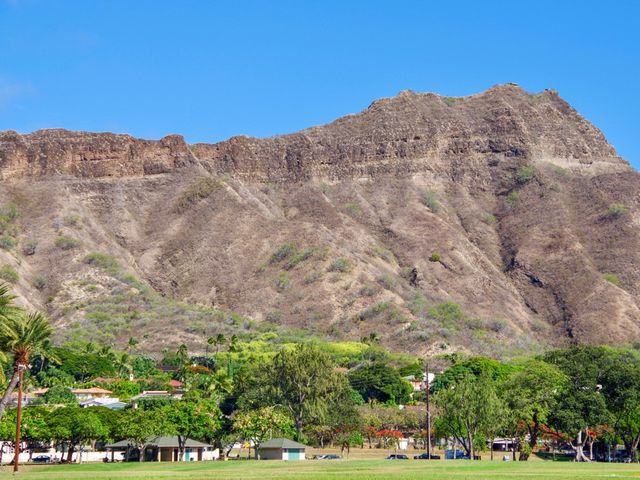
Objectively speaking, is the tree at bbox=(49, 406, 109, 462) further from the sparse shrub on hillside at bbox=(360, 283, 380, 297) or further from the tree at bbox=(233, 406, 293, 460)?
the sparse shrub on hillside at bbox=(360, 283, 380, 297)

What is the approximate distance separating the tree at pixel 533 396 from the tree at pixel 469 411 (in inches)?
82.6

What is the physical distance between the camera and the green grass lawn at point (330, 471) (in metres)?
67.1

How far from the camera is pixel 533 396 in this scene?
10719 centimetres

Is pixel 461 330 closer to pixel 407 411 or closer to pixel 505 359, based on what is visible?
pixel 505 359

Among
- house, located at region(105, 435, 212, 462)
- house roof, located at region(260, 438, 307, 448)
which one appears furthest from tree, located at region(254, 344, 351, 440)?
house, located at region(105, 435, 212, 462)

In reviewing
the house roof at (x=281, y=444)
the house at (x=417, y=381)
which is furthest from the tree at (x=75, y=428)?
the house at (x=417, y=381)

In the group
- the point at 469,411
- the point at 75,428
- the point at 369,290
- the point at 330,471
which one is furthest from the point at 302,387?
the point at 369,290

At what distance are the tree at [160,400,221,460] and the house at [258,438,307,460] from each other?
607 centimetres

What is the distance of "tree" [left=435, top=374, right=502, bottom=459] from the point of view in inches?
3947

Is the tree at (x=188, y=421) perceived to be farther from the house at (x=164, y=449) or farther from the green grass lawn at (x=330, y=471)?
the green grass lawn at (x=330, y=471)

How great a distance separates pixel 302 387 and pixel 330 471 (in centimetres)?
4082

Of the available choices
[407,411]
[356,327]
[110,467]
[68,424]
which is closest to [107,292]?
[356,327]

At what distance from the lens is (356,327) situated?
18675 centimetres

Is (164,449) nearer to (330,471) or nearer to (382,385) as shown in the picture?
(330,471)
